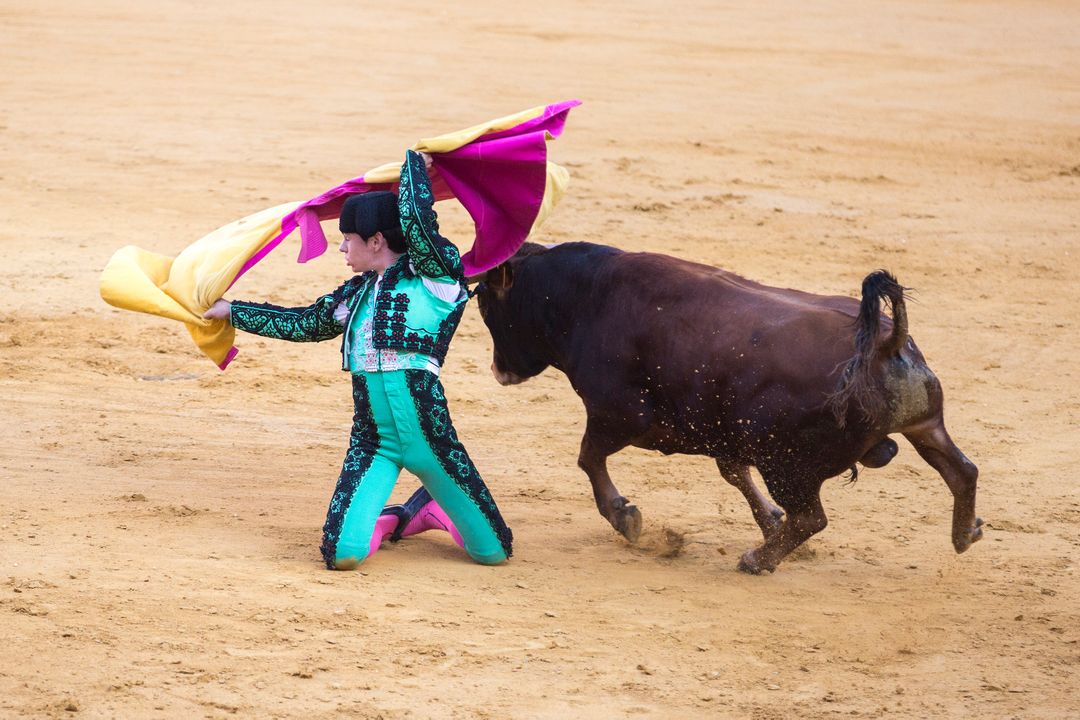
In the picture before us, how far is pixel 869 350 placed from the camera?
4902 millimetres

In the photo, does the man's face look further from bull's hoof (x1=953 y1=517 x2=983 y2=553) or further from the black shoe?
bull's hoof (x1=953 y1=517 x2=983 y2=553)

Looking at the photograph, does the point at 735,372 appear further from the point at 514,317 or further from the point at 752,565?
the point at 514,317

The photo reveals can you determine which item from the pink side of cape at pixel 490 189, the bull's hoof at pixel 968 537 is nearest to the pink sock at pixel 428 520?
the pink side of cape at pixel 490 189

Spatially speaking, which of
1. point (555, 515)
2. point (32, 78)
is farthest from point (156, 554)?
point (32, 78)

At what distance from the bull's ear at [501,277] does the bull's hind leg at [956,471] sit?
168cm

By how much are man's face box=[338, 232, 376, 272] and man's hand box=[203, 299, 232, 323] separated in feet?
1.80

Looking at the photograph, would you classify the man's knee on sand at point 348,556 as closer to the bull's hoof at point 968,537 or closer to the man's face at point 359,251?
the man's face at point 359,251

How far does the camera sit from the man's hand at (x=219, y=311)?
5.44 metres

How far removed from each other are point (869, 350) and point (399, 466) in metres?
1.71

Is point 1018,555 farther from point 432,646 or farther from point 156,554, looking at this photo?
point 156,554

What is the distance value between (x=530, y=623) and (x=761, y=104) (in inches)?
370

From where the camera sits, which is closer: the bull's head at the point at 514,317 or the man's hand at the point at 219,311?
the man's hand at the point at 219,311

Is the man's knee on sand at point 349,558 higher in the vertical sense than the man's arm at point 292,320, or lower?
lower

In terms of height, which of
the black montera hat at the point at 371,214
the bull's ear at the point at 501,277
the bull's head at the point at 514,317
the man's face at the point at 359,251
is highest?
the black montera hat at the point at 371,214
